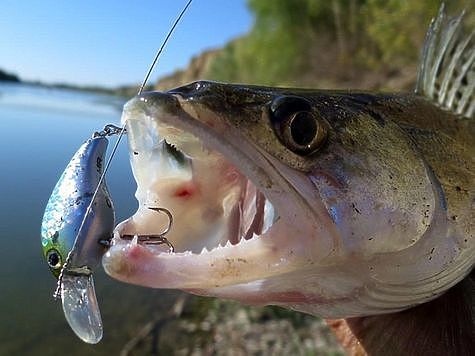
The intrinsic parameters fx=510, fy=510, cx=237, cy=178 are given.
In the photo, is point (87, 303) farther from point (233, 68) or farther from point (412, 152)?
point (233, 68)

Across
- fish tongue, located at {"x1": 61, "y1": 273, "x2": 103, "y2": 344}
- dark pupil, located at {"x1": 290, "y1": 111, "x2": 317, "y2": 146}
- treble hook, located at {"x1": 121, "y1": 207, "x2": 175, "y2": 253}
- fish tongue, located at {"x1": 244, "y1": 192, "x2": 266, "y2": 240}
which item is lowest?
fish tongue, located at {"x1": 61, "y1": 273, "x2": 103, "y2": 344}

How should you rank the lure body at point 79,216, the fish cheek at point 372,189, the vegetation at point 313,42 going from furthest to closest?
the vegetation at point 313,42, the lure body at point 79,216, the fish cheek at point 372,189

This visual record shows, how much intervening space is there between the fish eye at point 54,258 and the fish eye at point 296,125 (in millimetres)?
753

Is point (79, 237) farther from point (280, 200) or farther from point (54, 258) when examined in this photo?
point (280, 200)

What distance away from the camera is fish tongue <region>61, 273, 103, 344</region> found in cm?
142

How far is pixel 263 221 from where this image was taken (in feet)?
4.83

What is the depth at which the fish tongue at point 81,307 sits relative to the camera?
1420 millimetres

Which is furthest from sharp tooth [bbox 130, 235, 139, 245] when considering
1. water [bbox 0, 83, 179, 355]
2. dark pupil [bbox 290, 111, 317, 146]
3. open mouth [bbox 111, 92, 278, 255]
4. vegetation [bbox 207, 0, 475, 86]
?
vegetation [bbox 207, 0, 475, 86]

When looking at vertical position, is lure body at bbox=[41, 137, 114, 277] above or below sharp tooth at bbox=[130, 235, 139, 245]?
above

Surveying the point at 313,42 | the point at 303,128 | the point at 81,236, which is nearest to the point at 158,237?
the point at 81,236

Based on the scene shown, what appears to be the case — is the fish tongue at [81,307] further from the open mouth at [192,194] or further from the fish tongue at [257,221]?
the fish tongue at [257,221]

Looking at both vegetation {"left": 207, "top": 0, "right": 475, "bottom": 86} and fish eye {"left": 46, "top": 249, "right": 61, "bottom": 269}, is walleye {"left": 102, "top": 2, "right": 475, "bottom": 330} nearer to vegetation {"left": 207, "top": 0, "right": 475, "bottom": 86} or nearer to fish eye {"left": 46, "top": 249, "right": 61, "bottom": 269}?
fish eye {"left": 46, "top": 249, "right": 61, "bottom": 269}

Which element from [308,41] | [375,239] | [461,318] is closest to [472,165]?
[461,318]

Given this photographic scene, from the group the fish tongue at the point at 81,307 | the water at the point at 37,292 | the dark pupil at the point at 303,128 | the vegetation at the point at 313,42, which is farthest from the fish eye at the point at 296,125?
the vegetation at the point at 313,42
